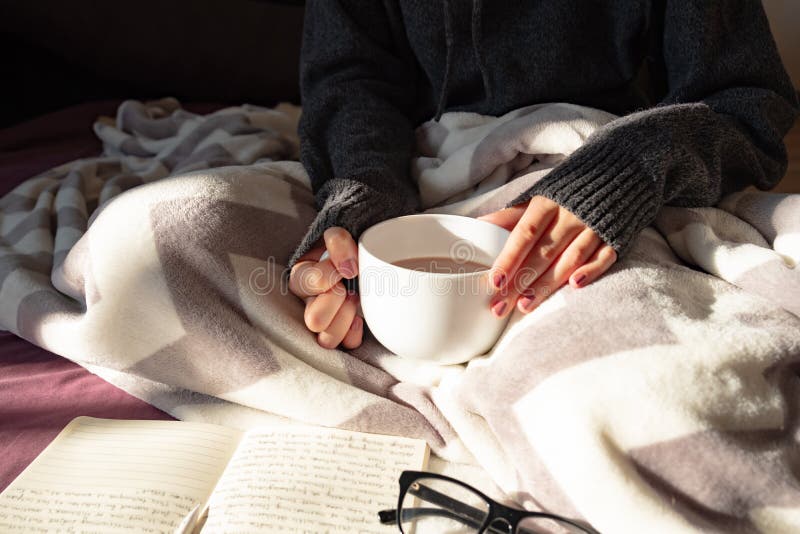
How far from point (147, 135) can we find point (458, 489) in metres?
0.85

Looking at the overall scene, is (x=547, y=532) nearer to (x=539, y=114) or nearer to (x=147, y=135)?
(x=539, y=114)

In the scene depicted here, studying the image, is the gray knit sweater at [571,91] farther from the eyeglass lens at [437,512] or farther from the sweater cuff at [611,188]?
the eyeglass lens at [437,512]

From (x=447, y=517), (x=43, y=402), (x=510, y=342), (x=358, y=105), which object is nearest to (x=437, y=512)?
(x=447, y=517)

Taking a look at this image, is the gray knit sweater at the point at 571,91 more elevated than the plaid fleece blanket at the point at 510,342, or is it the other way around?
the gray knit sweater at the point at 571,91

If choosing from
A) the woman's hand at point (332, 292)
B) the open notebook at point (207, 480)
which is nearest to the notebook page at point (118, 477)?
the open notebook at point (207, 480)

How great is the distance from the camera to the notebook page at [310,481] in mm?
413

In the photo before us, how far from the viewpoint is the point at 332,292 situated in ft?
1.74

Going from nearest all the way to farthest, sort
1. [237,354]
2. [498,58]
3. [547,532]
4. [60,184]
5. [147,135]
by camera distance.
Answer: [547,532]
[237,354]
[498,58]
[60,184]
[147,135]

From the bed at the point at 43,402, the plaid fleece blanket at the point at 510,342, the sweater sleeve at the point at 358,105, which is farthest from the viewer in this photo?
the sweater sleeve at the point at 358,105

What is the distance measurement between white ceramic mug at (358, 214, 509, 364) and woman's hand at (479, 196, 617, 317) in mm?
19

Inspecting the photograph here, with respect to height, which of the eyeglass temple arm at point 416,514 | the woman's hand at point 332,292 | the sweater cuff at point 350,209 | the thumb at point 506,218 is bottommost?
the eyeglass temple arm at point 416,514

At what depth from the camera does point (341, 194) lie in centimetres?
58

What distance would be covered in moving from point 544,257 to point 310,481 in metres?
0.24

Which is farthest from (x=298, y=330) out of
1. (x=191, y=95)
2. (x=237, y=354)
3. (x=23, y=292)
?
(x=191, y=95)
